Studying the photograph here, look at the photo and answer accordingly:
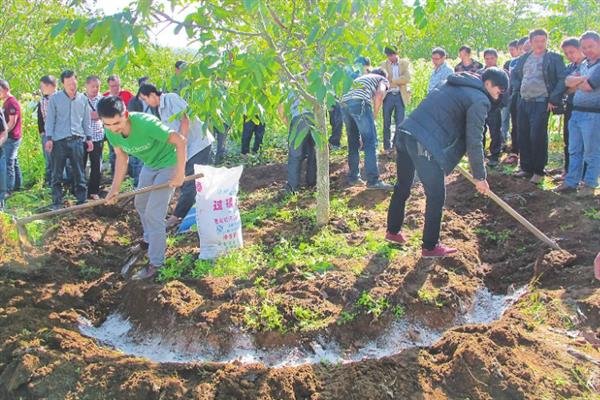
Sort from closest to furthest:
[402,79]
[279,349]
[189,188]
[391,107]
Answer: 1. [279,349]
2. [189,188]
3. [402,79]
4. [391,107]

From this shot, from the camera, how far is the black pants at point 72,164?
6.19m

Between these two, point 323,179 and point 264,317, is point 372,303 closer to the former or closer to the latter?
point 264,317

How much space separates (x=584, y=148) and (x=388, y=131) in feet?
10.8

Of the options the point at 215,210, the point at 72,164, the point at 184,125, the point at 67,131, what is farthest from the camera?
the point at 72,164

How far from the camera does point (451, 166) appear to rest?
13.8 ft

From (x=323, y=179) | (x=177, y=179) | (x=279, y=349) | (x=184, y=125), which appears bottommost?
(x=279, y=349)

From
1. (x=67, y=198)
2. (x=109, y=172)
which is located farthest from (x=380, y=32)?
(x=109, y=172)

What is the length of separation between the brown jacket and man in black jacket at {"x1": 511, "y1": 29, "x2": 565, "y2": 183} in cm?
185

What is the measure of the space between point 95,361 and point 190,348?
625mm

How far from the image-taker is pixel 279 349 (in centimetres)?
354

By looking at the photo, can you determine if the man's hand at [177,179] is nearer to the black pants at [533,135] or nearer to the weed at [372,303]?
the weed at [372,303]

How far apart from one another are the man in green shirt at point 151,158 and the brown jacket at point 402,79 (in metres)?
4.48

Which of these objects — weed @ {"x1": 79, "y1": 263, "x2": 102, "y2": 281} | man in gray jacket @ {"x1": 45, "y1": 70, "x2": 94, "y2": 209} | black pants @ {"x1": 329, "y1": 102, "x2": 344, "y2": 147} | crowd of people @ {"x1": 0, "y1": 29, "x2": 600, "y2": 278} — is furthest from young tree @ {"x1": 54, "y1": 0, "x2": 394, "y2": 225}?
black pants @ {"x1": 329, "y1": 102, "x2": 344, "y2": 147}

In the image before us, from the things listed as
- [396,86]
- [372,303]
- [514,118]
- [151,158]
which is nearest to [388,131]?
[396,86]
